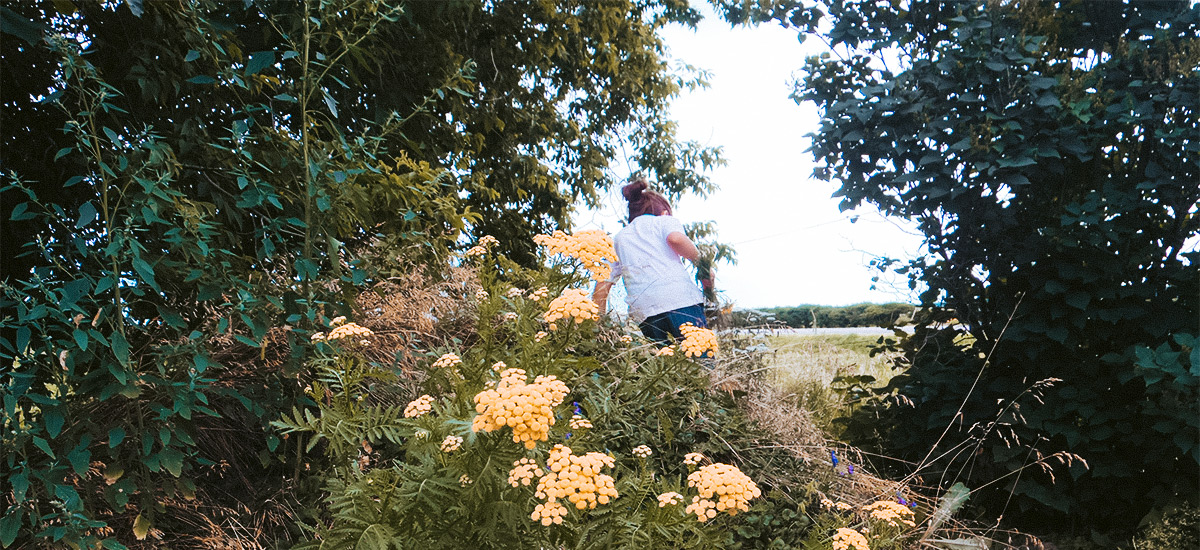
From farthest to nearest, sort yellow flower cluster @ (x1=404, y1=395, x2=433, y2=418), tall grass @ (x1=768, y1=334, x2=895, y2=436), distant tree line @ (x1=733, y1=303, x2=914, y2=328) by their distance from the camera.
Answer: distant tree line @ (x1=733, y1=303, x2=914, y2=328)
tall grass @ (x1=768, y1=334, x2=895, y2=436)
yellow flower cluster @ (x1=404, y1=395, x2=433, y2=418)

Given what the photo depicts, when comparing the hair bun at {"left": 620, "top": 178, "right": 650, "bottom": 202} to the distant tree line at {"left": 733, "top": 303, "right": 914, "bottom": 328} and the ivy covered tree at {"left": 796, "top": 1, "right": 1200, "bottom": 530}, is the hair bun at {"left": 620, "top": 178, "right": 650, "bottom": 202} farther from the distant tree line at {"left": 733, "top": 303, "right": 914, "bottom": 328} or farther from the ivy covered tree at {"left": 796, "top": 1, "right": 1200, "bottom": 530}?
the distant tree line at {"left": 733, "top": 303, "right": 914, "bottom": 328}

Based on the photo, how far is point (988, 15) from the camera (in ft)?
10.5

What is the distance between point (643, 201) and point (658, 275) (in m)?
0.66

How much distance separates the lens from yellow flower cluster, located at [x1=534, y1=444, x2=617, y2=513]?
1.25 m

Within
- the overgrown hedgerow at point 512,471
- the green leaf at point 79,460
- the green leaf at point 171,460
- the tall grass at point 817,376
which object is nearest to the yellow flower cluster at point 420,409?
the overgrown hedgerow at point 512,471

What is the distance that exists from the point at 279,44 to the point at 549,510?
2468mm

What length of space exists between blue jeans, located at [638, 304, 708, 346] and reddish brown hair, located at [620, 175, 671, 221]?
69 cm

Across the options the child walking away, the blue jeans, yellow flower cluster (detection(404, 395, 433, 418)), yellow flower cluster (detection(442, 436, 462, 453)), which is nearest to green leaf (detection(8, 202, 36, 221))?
yellow flower cluster (detection(404, 395, 433, 418))

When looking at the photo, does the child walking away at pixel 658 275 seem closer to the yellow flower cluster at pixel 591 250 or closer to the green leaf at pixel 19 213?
→ the yellow flower cluster at pixel 591 250

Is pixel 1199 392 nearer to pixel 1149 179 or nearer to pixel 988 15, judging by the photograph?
pixel 1149 179

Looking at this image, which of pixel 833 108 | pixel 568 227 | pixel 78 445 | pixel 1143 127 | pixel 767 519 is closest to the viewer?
pixel 78 445

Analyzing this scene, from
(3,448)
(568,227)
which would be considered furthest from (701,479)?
(568,227)

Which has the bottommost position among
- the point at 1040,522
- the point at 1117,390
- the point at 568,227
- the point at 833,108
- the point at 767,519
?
the point at 1040,522

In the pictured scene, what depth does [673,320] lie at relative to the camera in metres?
3.73
